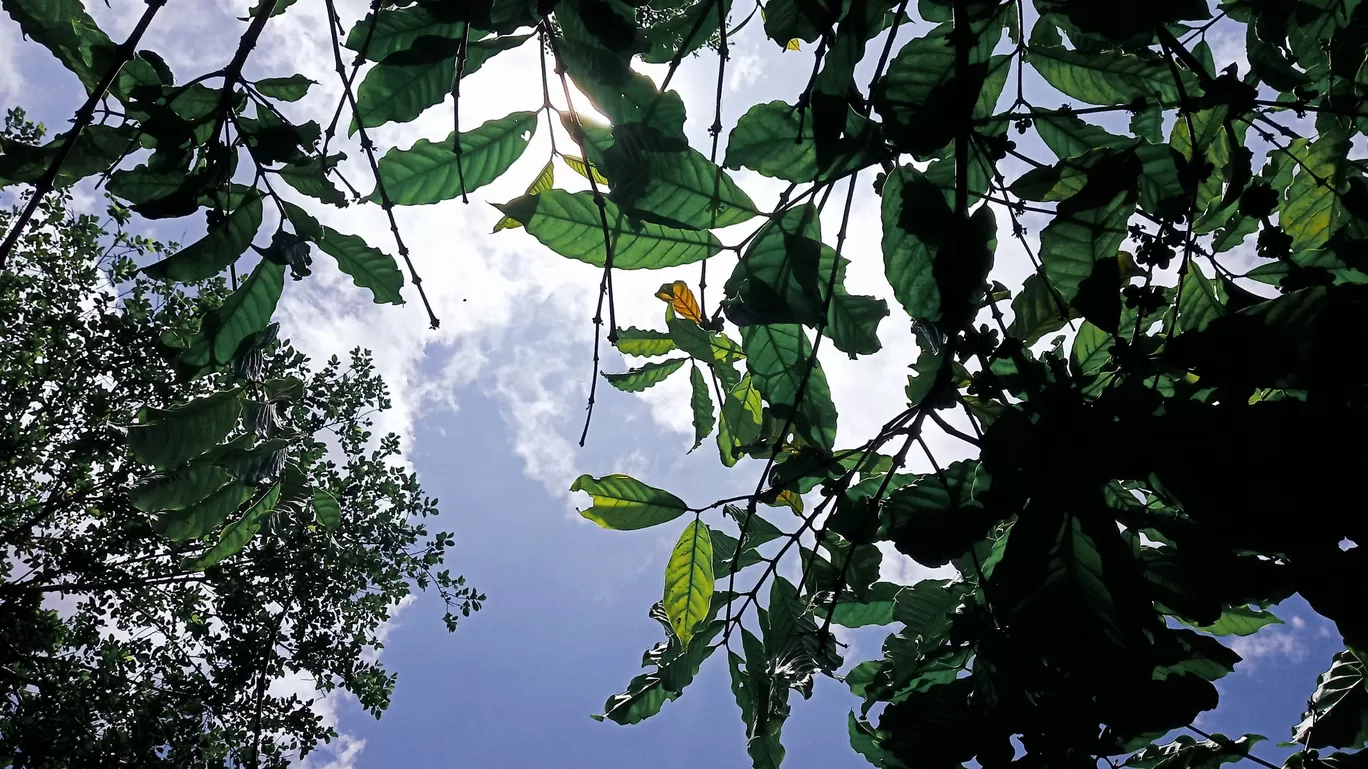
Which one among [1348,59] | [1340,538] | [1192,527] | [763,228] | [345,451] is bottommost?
[1340,538]

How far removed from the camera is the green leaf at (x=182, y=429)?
0.98 meters

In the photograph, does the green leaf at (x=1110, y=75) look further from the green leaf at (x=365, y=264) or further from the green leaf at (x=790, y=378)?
the green leaf at (x=365, y=264)

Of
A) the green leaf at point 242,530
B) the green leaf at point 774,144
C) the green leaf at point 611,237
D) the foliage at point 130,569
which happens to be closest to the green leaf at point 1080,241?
the green leaf at point 774,144

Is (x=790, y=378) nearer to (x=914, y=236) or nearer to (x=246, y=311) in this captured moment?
(x=914, y=236)

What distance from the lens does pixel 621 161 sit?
0.85 metres

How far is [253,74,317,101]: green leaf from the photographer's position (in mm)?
1139

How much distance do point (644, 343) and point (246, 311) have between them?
71 cm

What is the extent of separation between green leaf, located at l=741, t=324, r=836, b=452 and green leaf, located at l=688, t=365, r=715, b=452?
388 mm

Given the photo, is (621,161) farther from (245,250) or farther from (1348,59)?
(1348,59)

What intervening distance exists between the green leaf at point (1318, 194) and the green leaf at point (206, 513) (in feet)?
5.81

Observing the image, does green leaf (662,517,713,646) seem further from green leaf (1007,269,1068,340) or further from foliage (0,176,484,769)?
foliage (0,176,484,769)

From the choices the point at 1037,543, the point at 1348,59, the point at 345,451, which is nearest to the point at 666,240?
the point at 1037,543

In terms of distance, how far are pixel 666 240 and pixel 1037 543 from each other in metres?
0.58

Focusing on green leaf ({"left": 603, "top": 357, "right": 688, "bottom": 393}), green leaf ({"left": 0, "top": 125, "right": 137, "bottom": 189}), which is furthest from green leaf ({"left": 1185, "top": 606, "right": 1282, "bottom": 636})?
green leaf ({"left": 0, "top": 125, "right": 137, "bottom": 189})
